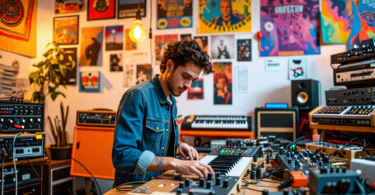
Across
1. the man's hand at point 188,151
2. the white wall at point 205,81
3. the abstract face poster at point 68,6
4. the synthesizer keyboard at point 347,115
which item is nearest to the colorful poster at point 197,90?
the white wall at point 205,81

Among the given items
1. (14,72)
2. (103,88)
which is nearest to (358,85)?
(103,88)

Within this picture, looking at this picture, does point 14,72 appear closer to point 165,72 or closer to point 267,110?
point 165,72

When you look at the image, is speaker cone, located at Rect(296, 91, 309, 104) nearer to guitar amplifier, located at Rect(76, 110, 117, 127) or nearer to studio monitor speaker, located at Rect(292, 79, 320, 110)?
studio monitor speaker, located at Rect(292, 79, 320, 110)

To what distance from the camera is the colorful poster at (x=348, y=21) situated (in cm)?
291

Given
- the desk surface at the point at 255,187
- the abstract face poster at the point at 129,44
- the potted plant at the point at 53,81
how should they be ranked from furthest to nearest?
the abstract face poster at the point at 129,44
the potted plant at the point at 53,81
the desk surface at the point at 255,187

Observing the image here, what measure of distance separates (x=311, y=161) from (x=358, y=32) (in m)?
2.37

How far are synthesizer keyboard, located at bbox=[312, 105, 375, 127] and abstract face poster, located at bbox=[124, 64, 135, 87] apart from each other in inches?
90.0

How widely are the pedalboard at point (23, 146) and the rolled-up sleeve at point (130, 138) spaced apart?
1.32 meters

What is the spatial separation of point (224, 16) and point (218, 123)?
1.37 m

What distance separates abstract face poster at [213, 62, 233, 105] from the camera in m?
3.23

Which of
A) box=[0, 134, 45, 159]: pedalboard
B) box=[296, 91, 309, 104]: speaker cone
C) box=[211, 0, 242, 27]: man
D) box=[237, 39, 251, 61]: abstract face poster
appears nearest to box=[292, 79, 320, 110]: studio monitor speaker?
box=[296, 91, 309, 104]: speaker cone

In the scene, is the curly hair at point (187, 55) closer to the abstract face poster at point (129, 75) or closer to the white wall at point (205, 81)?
the white wall at point (205, 81)

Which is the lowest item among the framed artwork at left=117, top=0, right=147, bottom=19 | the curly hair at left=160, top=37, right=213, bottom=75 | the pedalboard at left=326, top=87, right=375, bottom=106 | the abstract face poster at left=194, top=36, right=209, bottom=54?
the pedalboard at left=326, top=87, right=375, bottom=106

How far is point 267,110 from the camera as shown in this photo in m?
2.85
